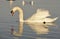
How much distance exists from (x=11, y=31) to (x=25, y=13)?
620cm

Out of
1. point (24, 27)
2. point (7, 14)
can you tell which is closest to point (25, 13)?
point (7, 14)

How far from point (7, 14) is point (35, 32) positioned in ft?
19.7

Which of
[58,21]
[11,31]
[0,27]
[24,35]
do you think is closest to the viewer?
[24,35]

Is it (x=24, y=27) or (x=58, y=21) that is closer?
(x=24, y=27)

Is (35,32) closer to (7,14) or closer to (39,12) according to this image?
(39,12)

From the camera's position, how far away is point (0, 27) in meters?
16.5

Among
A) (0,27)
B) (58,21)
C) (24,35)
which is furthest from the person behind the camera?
(58,21)

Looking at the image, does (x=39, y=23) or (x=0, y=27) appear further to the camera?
(x=39, y=23)

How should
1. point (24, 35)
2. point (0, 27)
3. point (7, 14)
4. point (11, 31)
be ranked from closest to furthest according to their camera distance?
point (24, 35) < point (11, 31) < point (0, 27) < point (7, 14)

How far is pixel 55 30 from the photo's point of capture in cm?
1570

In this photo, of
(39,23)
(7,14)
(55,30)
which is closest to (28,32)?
(55,30)

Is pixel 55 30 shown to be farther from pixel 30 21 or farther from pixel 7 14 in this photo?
pixel 7 14

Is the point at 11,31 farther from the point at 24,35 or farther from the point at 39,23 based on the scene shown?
the point at 39,23

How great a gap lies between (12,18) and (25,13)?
214cm
